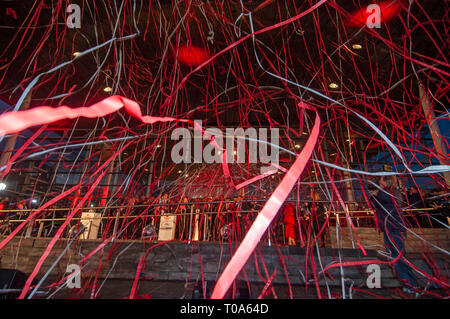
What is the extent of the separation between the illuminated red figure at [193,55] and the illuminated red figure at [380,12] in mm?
3182

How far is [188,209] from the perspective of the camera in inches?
246

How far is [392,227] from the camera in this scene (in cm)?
301

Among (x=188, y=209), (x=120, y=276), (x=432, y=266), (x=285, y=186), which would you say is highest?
(x=188, y=209)

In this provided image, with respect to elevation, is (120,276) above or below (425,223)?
below

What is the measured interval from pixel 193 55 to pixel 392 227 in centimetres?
519

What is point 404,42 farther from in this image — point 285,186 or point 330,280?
point 285,186

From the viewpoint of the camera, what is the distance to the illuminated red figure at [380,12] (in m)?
4.10

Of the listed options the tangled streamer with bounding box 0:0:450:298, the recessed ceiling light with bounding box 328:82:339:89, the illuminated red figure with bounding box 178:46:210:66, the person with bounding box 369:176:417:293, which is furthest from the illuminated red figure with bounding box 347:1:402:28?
the illuminated red figure with bounding box 178:46:210:66

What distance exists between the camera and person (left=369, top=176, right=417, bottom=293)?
2703 millimetres

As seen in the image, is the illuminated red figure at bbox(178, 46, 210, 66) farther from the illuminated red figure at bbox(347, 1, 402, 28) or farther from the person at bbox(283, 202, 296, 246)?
the person at bbox(283, 202, 296, 246)
